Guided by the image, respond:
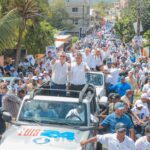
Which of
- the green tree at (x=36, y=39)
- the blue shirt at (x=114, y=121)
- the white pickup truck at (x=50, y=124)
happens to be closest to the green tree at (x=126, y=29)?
the green tree at (x=36, y=39)

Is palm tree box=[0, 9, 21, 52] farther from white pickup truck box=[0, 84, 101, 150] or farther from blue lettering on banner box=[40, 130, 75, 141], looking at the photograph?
blue lettering on banner box=[40, 130, 75, 141]

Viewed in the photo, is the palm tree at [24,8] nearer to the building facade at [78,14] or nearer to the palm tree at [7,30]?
the palm tree at [7,30]

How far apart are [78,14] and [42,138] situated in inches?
3818

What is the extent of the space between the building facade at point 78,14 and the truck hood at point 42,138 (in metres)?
92.5

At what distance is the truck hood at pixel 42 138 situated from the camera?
8211 millimetres

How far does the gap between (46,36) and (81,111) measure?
22412 mm

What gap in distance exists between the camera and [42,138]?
8531 mm

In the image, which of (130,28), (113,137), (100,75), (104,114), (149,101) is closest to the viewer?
(113,137)

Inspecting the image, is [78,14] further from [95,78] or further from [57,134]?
[57,134]

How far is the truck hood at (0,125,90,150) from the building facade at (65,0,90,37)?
9252cm

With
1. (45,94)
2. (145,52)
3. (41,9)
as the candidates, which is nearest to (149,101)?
(45,94)

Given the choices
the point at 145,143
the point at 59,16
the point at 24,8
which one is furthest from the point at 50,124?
the point at 59,16

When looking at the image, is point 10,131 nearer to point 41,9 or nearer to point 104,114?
point 104,114

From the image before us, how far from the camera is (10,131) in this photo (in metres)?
8.92
